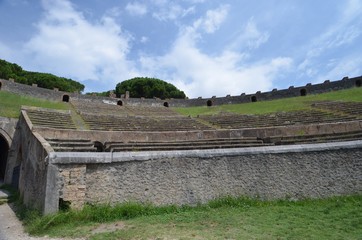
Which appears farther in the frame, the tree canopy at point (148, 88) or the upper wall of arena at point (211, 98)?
the tree canopy at point (148, 88)

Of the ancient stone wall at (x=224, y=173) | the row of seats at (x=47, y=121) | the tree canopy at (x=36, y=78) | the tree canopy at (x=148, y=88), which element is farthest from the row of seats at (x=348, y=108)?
the tree canopy at (x=36, y=78)

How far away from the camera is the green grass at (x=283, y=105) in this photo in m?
26.0

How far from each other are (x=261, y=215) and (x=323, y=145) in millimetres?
2854

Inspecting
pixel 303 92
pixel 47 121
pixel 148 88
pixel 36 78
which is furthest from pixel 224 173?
pixel 36 78

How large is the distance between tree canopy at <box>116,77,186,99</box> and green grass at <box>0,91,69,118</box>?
21630 mm

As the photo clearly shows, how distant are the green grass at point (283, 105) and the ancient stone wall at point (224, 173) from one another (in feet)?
61.6

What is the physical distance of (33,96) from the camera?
26891mm

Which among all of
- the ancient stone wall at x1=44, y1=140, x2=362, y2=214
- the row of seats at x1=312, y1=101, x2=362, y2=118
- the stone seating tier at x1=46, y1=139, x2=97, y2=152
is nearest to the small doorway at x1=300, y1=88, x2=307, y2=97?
the row of seats at x1=312, y1=101, x2=362, y2=118

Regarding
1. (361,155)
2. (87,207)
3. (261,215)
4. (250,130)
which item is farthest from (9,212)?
(250,130)

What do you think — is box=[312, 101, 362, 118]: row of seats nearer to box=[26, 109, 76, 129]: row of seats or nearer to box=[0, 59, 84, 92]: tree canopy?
box=[26, 109, 76, 129]: row of seats

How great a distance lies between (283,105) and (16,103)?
85.6 feet

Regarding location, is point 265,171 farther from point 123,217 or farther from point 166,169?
point 123,217

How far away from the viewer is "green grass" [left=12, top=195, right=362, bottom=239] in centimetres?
450

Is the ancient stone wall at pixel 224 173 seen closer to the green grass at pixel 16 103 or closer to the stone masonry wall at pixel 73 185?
the stone masonry wall at pixel 73 185
